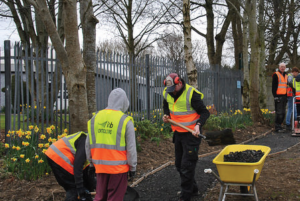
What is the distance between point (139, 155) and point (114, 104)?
3.45 metres

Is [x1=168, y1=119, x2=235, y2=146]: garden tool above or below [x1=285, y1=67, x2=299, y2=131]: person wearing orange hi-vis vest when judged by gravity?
below

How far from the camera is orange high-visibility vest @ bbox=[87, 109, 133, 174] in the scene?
330 centimetres

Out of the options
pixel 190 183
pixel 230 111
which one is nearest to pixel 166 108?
pixel 190 183

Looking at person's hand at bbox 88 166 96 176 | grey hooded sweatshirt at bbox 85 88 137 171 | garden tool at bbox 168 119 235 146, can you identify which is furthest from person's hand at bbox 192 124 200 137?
garden tool at bbox 168 119 235 146

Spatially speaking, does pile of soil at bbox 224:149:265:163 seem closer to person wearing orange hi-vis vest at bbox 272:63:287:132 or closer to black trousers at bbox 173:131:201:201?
black trousers at bbox 173:131:201:201

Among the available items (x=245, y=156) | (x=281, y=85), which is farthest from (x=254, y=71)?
(x=245, y=156)

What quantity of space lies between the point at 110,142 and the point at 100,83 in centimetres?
511

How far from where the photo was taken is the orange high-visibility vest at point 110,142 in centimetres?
330

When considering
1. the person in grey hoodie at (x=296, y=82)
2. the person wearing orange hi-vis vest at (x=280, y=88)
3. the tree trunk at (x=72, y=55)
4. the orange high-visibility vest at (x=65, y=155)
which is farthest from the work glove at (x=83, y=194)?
the person in grey hoodie at (x=296, y=82)

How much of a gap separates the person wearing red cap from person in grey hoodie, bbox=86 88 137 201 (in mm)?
1066

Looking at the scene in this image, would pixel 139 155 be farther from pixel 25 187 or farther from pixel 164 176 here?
pixel 25 187

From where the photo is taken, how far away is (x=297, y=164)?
18.9ft

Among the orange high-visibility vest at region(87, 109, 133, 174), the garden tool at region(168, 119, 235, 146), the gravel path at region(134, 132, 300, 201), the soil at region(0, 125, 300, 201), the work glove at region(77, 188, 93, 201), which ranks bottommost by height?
the gravel path at region(134, 132, 300, 201)

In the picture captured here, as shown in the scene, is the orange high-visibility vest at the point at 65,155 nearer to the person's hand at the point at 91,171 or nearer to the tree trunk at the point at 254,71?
the person's hand at the point at 91,171
